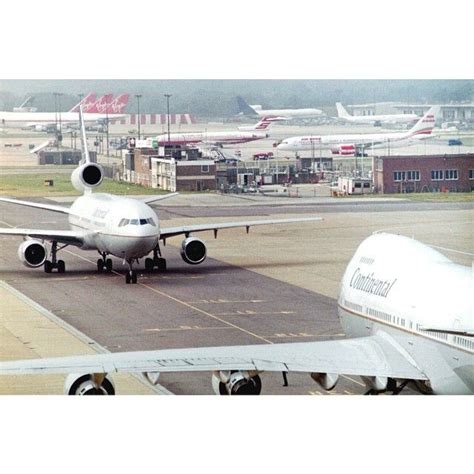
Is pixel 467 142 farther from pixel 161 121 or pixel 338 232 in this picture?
pixel 161 121

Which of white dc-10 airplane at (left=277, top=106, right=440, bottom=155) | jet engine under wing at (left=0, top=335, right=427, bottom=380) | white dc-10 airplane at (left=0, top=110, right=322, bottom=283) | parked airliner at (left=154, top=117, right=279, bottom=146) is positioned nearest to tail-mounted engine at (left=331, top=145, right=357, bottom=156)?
white dc-10 airplane at (left=277, top=106, right=440, bottom=155)

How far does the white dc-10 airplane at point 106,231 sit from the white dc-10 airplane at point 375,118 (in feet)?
13.6

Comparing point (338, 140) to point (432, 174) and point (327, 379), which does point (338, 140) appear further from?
point (327, 379)

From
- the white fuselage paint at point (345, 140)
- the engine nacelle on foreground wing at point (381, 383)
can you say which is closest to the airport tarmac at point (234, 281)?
the white fuselage paint at point (345, 140)

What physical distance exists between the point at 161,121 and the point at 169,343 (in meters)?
12.8

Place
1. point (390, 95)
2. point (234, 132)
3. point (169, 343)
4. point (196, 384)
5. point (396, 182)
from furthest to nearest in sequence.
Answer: point (396, 182) → point (234, 132) → point (390, 95) → point (169, 343) → point (196, 384)

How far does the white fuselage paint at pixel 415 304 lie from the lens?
29562 mm

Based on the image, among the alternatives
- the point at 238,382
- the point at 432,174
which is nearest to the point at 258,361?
the point at 238,382

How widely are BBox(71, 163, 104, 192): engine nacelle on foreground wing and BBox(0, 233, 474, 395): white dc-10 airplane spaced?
71.6 feet

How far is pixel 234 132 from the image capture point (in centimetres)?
5522

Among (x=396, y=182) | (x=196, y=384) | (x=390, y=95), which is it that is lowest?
(x=196, y=384)

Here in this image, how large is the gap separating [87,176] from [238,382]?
27.7 metres

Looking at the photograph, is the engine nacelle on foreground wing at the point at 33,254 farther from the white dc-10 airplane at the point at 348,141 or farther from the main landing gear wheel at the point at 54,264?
the white dc-10 airplane at the point at 348,141

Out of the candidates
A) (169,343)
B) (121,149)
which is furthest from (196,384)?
(121,149)
